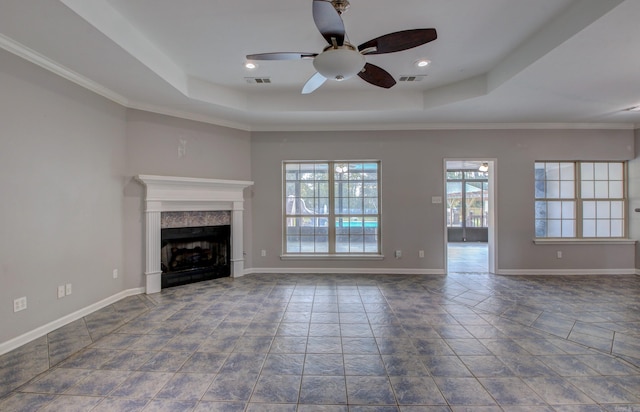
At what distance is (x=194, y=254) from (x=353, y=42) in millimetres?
4059

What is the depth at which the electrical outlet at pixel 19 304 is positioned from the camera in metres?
2.56

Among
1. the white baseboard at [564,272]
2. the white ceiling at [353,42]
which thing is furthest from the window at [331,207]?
the white baseboard at [564,272]

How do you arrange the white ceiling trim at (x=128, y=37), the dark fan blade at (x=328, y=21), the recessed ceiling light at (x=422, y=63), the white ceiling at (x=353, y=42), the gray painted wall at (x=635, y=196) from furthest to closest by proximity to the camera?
the gray painted wall at (x=635, y=196), the recessed ceiling light at (x=422, y=63), the white ceiling at (x=353, y=42), the white ceiling trim at (x=128, y=37), the dark fan blade at (x=328, y=21)

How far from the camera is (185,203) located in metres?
4.43

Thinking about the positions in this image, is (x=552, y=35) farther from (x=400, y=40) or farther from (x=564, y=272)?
(x=564, y=272)

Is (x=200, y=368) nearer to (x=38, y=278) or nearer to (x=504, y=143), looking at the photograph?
(x=38, y=278)

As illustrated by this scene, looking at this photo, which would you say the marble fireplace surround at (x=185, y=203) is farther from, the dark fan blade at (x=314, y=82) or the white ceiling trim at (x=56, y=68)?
the dark fan blade at (x=314, y=82)

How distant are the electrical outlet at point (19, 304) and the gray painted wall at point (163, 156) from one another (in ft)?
4.29

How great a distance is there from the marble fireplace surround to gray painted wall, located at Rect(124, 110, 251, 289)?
0.13 m

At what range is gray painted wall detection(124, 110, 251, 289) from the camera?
397 centimetres

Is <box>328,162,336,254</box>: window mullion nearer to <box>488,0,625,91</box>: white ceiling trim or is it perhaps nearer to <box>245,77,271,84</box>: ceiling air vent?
<box>245,77,271,84</box>: ceiling air vent

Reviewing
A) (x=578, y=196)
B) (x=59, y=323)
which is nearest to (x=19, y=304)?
(x=59, y=323)

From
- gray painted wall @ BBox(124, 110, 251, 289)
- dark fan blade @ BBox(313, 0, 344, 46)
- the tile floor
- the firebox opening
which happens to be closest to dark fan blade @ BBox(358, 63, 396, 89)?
dark fan blade @ BBox(313, 0, 344, 46)

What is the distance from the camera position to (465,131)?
5133mm
